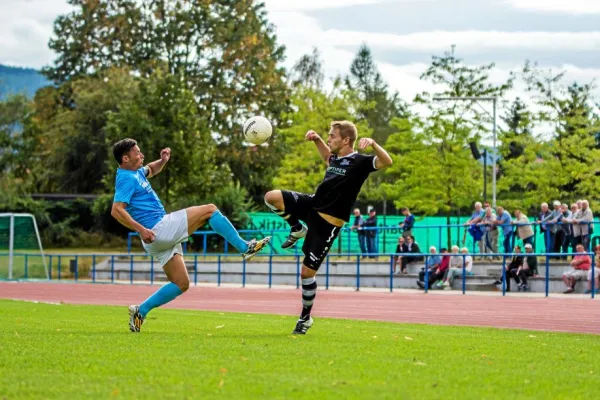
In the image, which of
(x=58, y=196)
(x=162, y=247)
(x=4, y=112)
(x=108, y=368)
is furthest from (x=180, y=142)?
(x=108, y=368)

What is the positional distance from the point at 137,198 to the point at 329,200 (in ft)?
6.59

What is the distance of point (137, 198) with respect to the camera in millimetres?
10648

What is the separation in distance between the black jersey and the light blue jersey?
66.0 inches

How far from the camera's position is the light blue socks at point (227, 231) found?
34.8 feet

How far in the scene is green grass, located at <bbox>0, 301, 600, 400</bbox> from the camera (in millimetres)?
6090

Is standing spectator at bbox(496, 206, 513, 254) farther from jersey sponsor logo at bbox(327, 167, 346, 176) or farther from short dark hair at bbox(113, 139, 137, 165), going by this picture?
short dark hair at bbox(113, 139, 137, 165)

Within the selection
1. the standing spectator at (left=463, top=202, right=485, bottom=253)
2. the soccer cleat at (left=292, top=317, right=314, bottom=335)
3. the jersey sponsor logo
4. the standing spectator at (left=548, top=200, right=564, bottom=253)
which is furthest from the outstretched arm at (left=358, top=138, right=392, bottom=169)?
the standing spectator at (left=463, top=202, right=485, bottom=253)

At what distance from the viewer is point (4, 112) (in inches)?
2520

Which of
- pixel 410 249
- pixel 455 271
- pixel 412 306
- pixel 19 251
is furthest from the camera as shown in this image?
pixel 19 251

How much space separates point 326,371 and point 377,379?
49cm

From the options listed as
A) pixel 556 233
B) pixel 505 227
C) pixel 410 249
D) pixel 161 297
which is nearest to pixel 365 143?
pixel 161 297

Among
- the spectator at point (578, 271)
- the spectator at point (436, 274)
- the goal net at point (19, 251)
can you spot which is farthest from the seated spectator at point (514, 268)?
the goal net at point (19, 251)

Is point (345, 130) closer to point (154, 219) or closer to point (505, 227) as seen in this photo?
point (154, 219)

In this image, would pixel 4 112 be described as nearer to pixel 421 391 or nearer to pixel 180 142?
pixel 180 142
